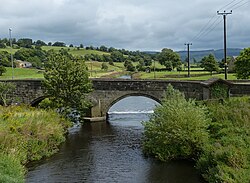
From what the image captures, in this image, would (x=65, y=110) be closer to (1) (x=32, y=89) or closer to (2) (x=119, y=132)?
(2) (x=119, y=132)

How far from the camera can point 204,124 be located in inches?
1025

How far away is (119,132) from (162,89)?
7.70 meters

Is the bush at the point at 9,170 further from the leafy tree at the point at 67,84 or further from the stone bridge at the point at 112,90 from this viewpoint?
the stone bridge at the point at 112,90

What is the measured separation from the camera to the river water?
22766 millimetres

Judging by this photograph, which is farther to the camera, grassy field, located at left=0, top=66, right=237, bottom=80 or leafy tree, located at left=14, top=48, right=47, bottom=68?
leafy tree, located at left=14, top=48, right=47, bottom=68

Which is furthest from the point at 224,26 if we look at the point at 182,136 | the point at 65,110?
the point at 182,136

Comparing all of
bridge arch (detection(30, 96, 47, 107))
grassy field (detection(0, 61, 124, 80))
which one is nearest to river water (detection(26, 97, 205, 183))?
bridge arch (detection(30, 96, 47, 107))

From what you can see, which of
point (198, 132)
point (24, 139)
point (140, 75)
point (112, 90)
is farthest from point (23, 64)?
point (198, 132)

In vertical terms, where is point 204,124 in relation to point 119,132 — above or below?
above

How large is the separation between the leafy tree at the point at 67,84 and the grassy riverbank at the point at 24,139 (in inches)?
121

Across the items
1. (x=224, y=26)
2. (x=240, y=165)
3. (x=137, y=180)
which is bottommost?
(x=137, y=180)

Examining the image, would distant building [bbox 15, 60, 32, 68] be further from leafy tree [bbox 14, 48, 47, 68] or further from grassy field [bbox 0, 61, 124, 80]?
grassy field [bbox 0, 61, 124, 80]

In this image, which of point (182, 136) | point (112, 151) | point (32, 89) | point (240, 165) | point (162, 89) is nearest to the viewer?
point (240, 165)

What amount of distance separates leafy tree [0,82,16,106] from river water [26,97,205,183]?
12983mm
